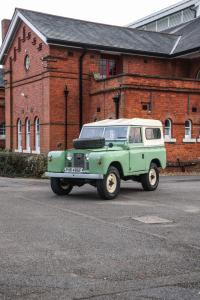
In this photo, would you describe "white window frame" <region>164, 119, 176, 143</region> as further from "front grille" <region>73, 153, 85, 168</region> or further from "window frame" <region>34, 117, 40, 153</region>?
"front grille" <region>73, 153, 85, 168</region>

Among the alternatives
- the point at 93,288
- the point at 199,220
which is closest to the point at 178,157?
the point at 199,220

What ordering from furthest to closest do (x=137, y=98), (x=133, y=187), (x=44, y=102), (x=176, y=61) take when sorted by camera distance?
(x=176, y=61) → (x=44, y=102) → (x=137, y=98) → (x=133, y=187)

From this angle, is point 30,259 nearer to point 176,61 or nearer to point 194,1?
point 176,61

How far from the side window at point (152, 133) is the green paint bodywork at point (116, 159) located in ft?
1.22

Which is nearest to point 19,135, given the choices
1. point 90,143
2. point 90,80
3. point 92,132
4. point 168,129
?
point 90,80

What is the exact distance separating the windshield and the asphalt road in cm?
239

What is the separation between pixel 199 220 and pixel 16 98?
23.4m

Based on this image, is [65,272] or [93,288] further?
[65,272]

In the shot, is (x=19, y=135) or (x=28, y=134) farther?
(x=19, y=135)

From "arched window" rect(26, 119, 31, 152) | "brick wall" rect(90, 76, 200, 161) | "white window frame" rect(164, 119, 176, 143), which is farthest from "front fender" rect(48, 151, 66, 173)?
"arched window" rect(26, 119, 31, 152)

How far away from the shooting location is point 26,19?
28062 millimetres

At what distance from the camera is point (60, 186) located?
1423 cm

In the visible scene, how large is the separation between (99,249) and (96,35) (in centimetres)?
2283

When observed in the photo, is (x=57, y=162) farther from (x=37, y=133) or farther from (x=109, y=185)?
(x=37, y=133)
